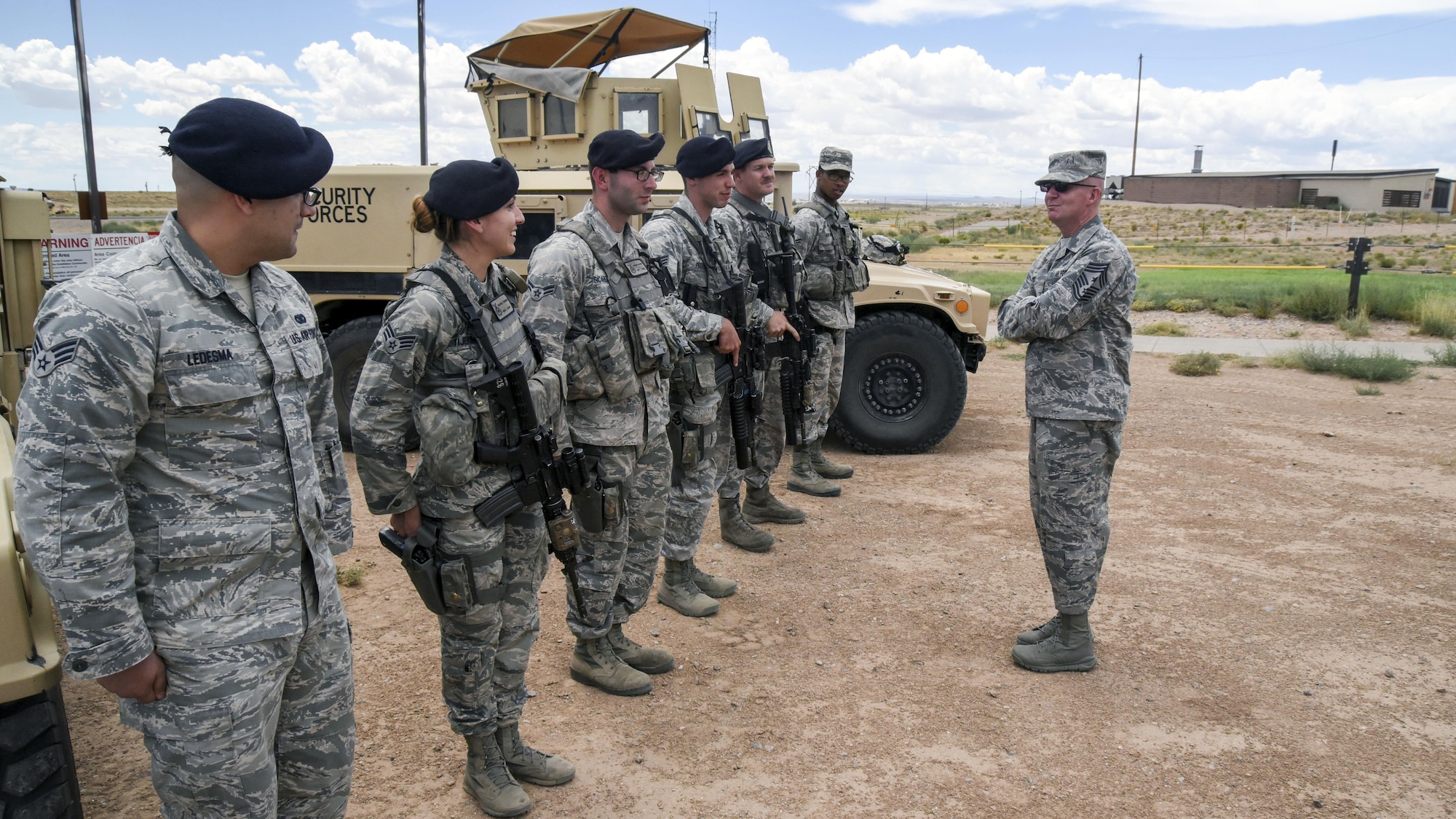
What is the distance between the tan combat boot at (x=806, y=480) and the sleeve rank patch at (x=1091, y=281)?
267 cm

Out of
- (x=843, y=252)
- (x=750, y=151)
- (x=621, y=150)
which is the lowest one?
(x=843, y=252)

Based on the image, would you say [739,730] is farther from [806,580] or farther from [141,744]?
[141,744]

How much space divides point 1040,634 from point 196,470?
315 centimetres

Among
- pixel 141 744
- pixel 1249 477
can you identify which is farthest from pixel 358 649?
pixel 1249 477

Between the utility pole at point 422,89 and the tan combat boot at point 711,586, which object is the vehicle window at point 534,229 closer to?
the tan combat boot at point 711,586

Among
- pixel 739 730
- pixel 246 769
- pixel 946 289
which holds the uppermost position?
pixel 946 289

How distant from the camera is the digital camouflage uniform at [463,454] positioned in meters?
2.43

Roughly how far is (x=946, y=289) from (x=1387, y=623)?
3.27 m

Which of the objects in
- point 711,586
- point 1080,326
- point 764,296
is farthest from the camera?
point 764,296

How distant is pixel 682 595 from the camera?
421 centimetres

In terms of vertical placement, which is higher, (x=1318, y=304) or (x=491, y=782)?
(x=1318, y=304)

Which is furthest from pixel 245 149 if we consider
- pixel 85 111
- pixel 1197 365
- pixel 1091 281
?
pixel 1197 365

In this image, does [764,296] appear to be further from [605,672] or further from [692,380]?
[605,672]

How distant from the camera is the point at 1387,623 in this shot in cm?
413
